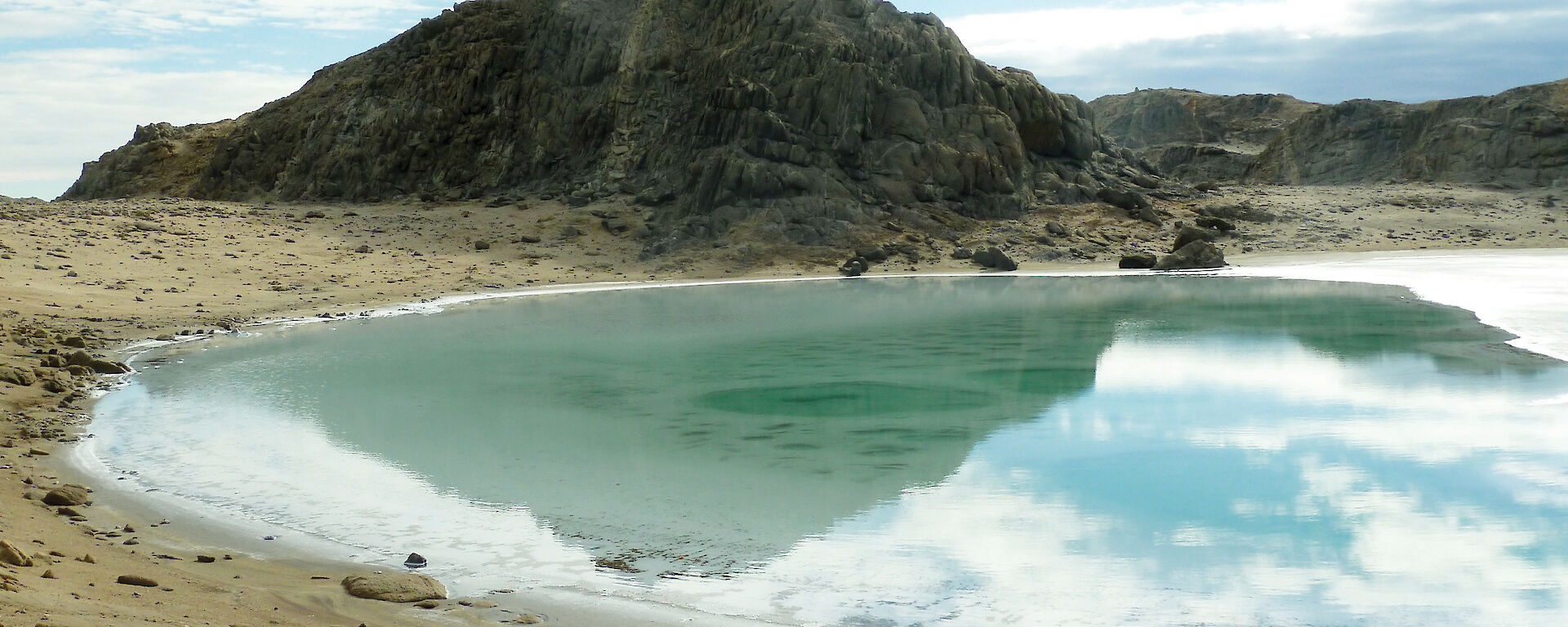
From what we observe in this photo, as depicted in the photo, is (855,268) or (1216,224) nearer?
(855,268)

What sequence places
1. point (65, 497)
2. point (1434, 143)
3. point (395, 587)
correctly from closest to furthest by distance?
1. point (395, 587)
2. point (65, 497)
3. point (1434, 143)

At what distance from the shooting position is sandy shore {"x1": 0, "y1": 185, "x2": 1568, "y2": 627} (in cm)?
596

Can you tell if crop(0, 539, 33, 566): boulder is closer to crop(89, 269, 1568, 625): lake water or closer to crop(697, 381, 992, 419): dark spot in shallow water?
crop(89, 269, 1568, 625): lake water

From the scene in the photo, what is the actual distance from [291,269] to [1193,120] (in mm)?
61555

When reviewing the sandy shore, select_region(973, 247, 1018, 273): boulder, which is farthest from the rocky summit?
select_region(973, 247, 1018, 273): boulder

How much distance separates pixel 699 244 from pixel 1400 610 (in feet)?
90.1

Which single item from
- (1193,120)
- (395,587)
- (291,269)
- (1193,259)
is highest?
(1193,120)

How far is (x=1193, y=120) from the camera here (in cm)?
7569

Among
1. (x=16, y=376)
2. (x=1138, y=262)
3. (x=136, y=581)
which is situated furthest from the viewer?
(x=1138, y=262)

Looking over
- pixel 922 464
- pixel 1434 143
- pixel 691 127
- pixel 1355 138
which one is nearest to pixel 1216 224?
pixel 691 127

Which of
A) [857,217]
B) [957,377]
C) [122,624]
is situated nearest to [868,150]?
[857,217]

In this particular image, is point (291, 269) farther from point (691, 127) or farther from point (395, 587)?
point (395, 587)

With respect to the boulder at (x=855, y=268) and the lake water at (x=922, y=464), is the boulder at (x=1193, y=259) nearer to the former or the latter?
the boulder at (x=855, y=268)

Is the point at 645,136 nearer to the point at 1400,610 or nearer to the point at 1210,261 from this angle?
the point at 1210,261
